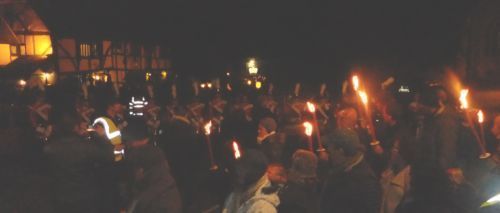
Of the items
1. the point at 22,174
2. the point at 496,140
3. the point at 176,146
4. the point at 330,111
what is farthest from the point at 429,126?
the point at 330,111

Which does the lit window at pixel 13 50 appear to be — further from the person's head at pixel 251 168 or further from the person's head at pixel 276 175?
the person's head at pixel 251 168

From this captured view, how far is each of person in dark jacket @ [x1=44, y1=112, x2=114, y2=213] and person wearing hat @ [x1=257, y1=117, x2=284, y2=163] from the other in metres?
2.29

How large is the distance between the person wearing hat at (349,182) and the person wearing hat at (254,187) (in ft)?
1.44

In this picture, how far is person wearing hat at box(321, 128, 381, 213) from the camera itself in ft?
14.6

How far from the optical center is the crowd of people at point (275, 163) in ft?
14.7

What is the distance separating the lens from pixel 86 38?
27281mm

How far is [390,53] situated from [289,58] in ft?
16.2

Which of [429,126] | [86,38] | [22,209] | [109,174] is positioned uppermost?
[86,38]

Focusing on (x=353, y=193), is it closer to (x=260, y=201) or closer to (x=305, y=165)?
(x=260, y=201)

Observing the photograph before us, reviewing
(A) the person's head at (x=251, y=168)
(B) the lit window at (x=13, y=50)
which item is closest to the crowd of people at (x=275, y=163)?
(A) the person's head at (x=251, y=168)

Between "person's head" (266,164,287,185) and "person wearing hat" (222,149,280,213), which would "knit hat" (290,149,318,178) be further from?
"person wearing hat" (222,149,280,213)

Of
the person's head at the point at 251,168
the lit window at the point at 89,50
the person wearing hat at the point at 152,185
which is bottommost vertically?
the person wearing hat at the point at 152,185

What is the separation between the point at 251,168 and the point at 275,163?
2.89 ft

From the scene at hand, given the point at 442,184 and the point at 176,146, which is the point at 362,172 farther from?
the point at 176,146
